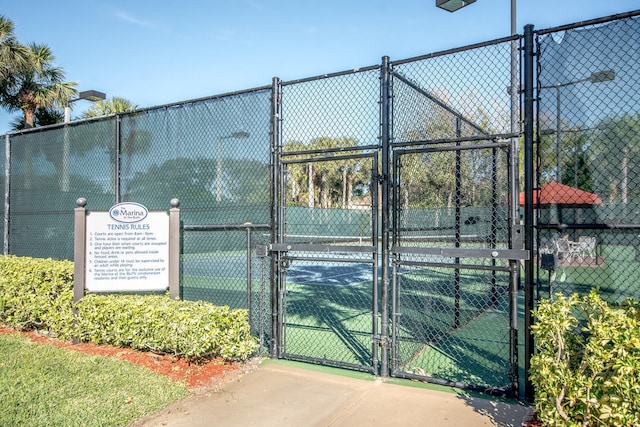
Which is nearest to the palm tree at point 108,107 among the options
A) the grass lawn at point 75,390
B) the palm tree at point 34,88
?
the palm tree at point 34,88

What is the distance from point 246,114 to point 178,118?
1.22m

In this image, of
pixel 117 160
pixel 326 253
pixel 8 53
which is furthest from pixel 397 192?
pixel 8 53

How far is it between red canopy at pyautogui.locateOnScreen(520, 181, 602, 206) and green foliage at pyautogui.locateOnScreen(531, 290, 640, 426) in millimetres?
1010

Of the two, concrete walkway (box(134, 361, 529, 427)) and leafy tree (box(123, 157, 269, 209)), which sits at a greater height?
leafy tree (box(123, 157, 269, 209))

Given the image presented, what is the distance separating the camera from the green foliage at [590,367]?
256 cm

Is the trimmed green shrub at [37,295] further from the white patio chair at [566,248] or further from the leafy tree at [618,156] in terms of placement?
the leafy tree at [618,156]

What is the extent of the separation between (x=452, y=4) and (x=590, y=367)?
4925 millimetres

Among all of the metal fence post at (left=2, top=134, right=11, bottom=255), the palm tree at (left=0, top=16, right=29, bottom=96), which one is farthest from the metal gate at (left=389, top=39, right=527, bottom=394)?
the palm tree at (left=0, top=16, right=29, bottom=96)

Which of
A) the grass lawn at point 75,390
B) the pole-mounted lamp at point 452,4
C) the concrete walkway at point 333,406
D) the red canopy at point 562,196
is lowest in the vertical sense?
the concrete walkway at point 333,406

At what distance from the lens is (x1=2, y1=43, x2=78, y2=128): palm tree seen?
1909 centimetres

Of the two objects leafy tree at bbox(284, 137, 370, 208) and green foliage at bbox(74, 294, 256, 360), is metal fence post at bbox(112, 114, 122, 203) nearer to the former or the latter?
green foliage at bbox(74, 294, 256, 360)

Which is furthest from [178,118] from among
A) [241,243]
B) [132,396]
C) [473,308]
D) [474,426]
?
[473,308]

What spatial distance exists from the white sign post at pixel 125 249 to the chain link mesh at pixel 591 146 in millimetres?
4234

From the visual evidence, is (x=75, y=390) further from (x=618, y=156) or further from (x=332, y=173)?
(x=618, y=156)
